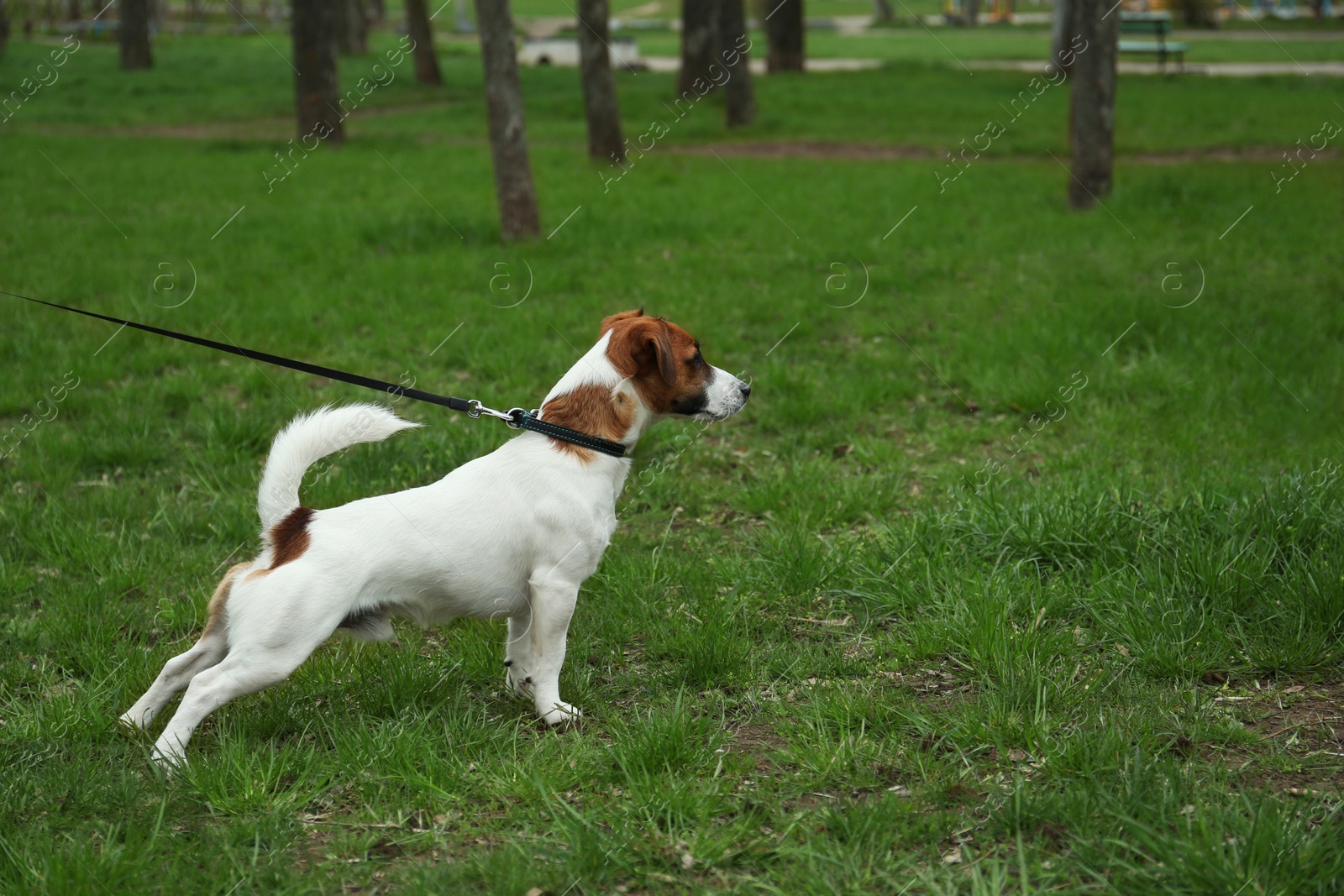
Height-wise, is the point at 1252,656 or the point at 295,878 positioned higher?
the point at 295,878

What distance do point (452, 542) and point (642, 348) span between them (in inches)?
35.5

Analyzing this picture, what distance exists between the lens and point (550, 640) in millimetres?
3615

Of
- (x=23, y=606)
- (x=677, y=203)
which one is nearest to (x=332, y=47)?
(x=677, y=203)

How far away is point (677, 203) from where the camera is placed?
12023 millimetres

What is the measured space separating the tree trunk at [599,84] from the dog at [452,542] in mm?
10799

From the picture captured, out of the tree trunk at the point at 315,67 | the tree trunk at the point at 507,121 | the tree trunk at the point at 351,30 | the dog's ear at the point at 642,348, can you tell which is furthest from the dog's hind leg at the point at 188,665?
the tree trunk at the point at 351,30

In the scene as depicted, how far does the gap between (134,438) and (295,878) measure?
3.91m

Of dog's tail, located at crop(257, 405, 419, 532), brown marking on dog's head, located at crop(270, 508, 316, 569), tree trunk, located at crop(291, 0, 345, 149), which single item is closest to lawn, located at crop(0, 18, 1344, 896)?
brown marking on dog's head, located at crop(270, 508, 316, 569)

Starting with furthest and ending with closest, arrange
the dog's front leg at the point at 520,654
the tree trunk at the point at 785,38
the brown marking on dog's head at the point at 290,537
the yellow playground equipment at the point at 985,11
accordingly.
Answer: the yellow playground equipment at the point at 985,11
the tree trunk at the point at 785,38
the dog's front leg at the point at 520,654
the brown marking on dog's head at the point at 290,537

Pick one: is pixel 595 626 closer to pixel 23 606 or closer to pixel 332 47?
pixel 23 606

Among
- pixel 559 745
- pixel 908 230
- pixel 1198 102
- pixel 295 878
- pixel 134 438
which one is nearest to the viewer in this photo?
pixel 295 878

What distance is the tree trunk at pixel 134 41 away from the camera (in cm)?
3042

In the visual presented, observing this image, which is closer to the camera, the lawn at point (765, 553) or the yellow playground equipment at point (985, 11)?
the lawn at point (765, 553)

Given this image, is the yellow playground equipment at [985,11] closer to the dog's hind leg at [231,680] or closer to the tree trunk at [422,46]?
the tree trunk at [422,46]
